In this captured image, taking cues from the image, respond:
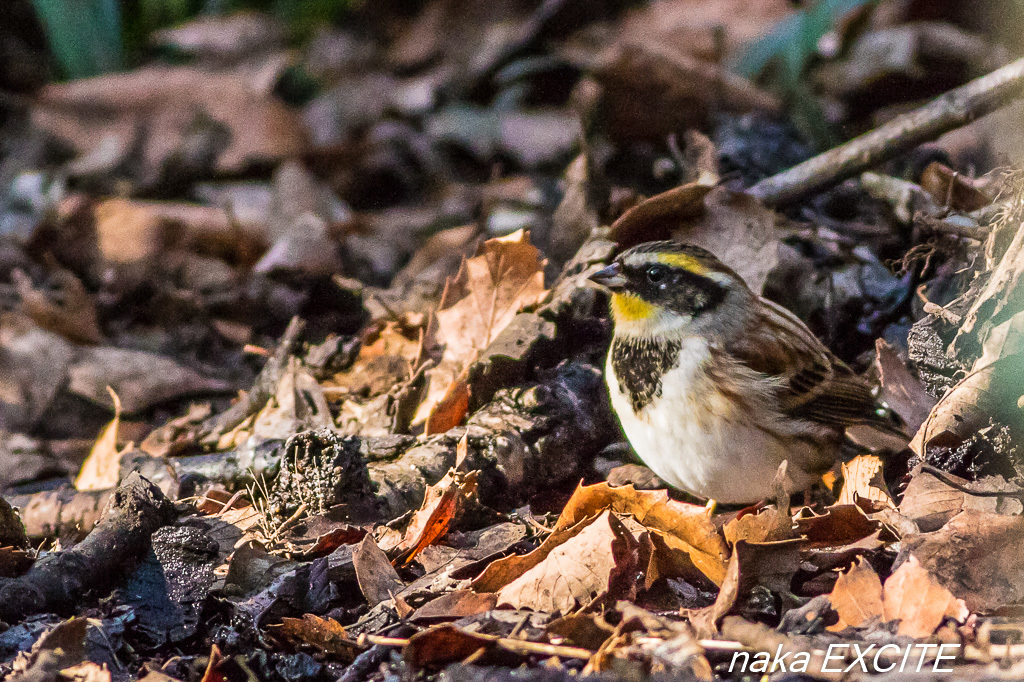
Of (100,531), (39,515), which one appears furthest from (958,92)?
(39,515)

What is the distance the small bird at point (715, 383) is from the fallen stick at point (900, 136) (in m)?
1.05

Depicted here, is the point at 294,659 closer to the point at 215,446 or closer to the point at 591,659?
the point at 591,659

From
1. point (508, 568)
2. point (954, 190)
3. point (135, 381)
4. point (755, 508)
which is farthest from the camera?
point (135, 381)

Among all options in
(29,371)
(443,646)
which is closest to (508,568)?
(443,646)

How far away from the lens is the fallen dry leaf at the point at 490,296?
153 inches

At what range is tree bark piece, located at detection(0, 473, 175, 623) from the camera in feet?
8.73

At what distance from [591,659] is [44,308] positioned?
421 centimetres

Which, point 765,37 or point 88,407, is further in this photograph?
point 765,37

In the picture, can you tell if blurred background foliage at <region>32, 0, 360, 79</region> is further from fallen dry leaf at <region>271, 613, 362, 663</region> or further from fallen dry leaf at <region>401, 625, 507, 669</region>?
fallen dry leaf at <region>401, 625, 507, 669</region>

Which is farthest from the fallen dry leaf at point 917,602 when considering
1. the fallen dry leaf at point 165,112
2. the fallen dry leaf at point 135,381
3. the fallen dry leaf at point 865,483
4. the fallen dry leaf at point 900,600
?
the fallen dry leaf at point 165,112

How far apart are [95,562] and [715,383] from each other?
7.34 ft

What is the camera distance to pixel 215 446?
3.95m

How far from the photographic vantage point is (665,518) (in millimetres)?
2682

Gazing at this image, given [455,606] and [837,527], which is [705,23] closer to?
[837,527]
